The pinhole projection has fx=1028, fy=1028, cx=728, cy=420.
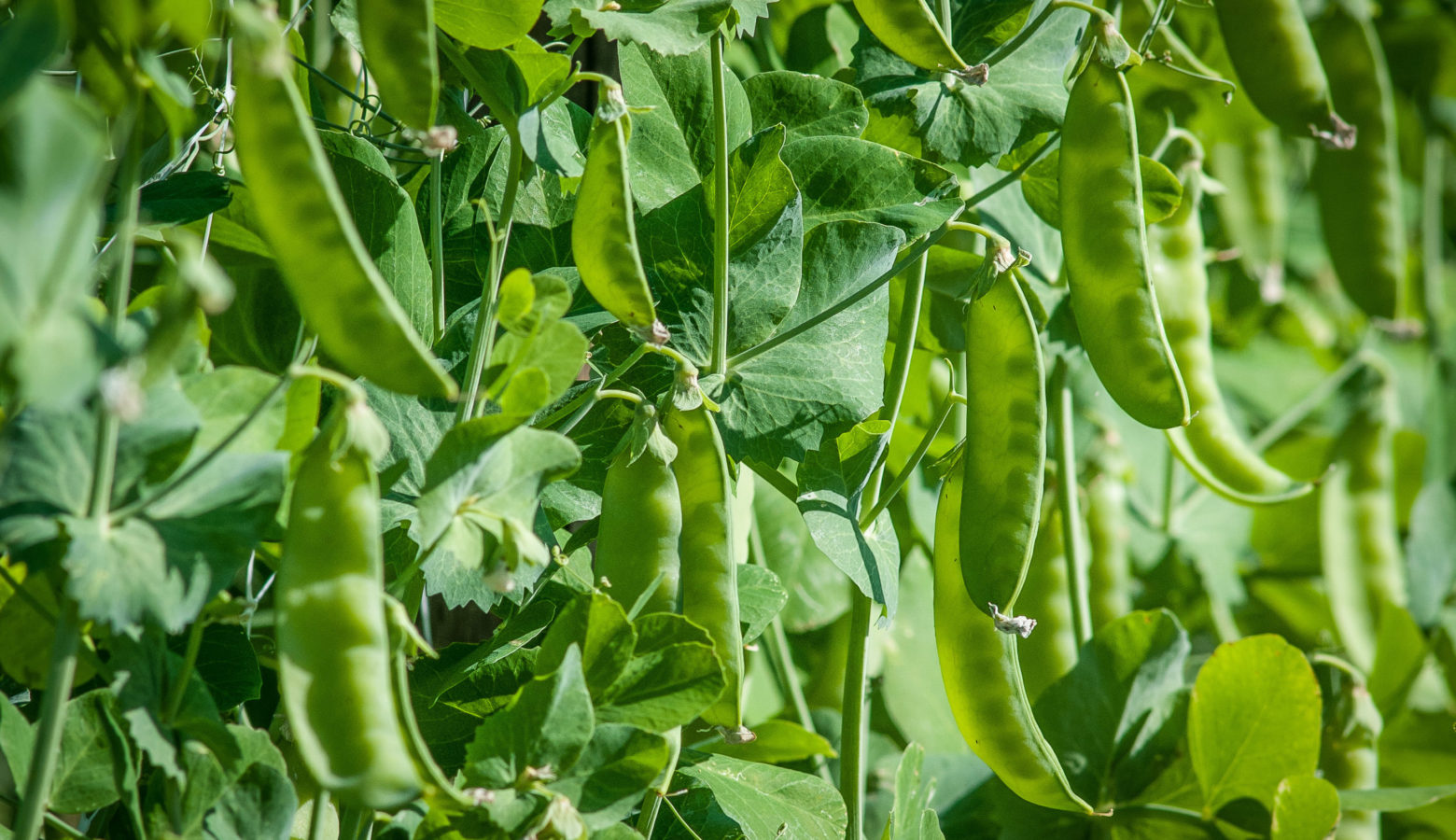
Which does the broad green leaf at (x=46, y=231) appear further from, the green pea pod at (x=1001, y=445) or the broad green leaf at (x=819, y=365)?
the green pea pod at (x=1001, y=445)

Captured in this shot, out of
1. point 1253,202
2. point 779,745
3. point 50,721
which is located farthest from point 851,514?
point 1253,202

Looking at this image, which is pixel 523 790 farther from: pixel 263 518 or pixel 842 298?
pixel 842 298

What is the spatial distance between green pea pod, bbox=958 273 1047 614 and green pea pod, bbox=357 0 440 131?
315 mm

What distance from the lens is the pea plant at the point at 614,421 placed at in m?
0.34

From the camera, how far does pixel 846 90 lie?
0.62 meters

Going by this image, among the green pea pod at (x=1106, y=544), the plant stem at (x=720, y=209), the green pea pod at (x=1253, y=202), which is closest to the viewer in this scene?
the plant stem at (x=720, y=209)

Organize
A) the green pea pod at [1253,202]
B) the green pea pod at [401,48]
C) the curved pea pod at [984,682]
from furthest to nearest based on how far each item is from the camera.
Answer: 1. the green pea pod at [1253,202]
2. the curved pea pod at [984,682]
3. the green pea pod at [401,48]

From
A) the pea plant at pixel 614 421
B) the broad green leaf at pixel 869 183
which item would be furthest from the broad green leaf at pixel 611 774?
the broad green leaf at pixel 869 183

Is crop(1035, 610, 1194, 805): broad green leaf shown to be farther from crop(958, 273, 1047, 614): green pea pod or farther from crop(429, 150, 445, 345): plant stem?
crop(429, 150, 445, 345): plant stem

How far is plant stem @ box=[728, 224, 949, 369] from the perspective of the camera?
54 centimetres

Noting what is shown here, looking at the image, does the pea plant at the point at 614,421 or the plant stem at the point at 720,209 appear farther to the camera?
the plant stem at the point at 720,209

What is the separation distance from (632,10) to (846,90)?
15 cm

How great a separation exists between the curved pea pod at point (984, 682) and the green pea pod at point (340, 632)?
355mm

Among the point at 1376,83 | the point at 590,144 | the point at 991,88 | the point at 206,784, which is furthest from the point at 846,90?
the point at 1376,83
